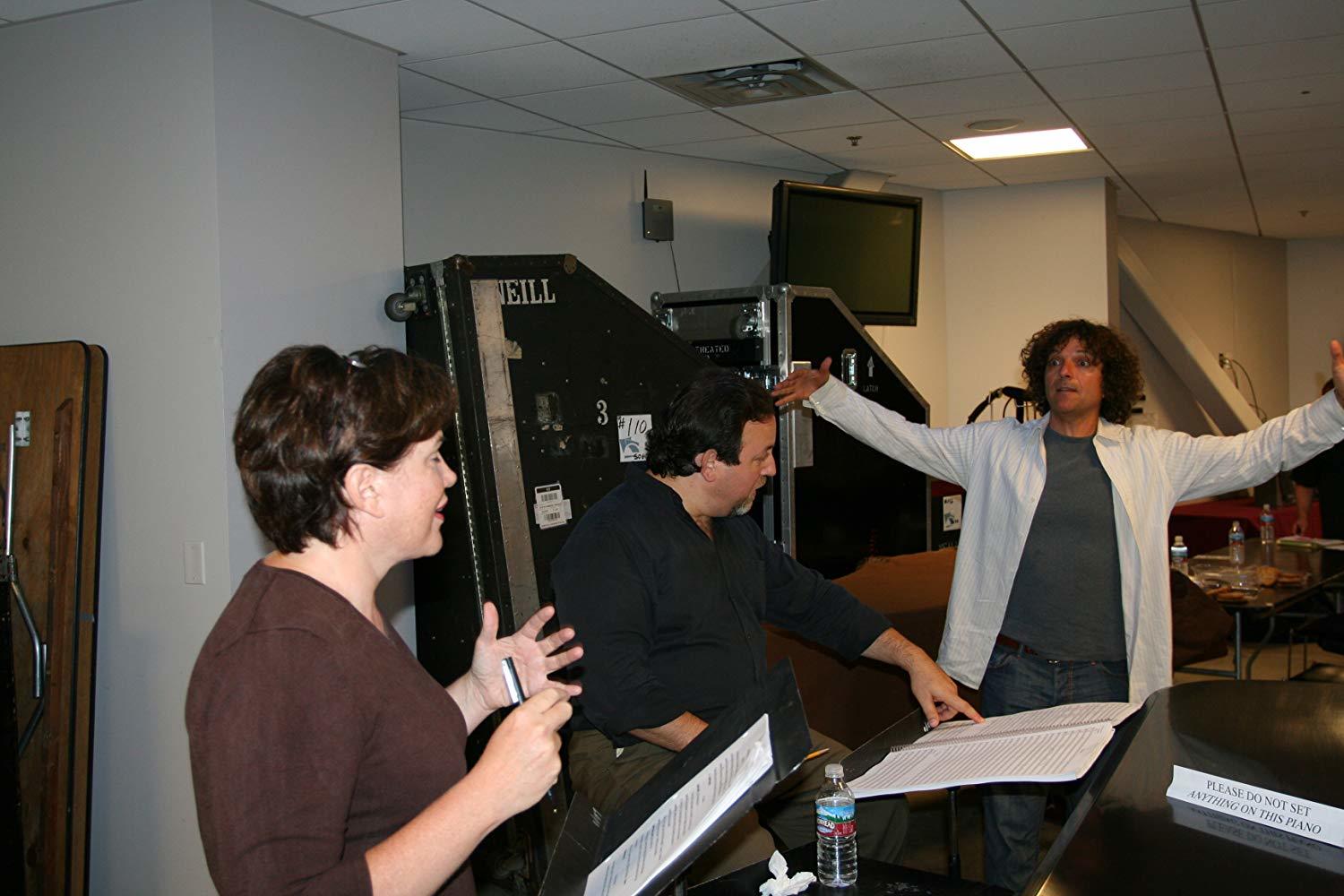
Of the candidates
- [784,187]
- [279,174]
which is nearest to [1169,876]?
[279,174]

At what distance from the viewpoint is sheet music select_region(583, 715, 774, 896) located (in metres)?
1.24

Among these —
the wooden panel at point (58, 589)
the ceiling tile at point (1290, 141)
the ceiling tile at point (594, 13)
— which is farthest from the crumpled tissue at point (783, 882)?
the ceiling tile at point (1290, 141)

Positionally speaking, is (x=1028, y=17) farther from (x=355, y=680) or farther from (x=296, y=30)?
(x=355, y=680)

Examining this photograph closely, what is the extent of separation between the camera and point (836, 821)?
167 centimetres

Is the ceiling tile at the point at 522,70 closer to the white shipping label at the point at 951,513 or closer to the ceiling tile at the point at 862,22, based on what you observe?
the ceiling tile at the point at 862,22

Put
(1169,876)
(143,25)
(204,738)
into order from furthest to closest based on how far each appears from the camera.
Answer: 1. (143,25)
2. (1169,876)
3. (204,738)

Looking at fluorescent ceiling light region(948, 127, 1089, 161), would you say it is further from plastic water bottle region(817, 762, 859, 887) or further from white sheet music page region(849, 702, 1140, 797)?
plastic water bottle region(817, 762, 859, 887)

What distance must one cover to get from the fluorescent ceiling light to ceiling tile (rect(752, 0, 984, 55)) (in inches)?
75.0

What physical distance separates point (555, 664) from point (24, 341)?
8.63 ft

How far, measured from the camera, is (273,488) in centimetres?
136

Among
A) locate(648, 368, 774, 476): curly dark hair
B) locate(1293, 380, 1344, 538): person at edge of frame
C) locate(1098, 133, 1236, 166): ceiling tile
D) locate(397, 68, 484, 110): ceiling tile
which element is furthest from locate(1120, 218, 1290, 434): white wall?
locate(648, 368, 774, 476): curly dark hair

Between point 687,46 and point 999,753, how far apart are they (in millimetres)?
2846

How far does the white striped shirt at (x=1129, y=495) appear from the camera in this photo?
9.12 feet

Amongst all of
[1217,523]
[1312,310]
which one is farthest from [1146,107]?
[1312,310]
